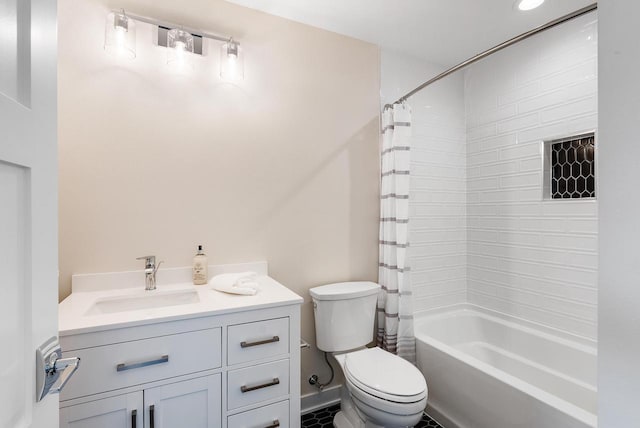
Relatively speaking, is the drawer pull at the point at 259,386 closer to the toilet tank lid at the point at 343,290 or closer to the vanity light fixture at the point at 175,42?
the toilet tank lid at the point at 343,290

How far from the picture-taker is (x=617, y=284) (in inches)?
22.1

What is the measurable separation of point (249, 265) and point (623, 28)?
1.67m

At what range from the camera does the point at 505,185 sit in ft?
7.21

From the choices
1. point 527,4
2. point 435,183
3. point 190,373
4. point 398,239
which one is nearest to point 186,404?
point 190,373

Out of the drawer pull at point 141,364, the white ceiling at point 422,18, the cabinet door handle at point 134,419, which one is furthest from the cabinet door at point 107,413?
the white ceiling at point 422,18

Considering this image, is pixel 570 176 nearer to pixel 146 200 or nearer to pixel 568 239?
pixel 568 239

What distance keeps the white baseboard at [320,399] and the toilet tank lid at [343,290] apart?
26.2 inches

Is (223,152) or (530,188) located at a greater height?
(223,152)

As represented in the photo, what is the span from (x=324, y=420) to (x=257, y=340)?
948 millimetres

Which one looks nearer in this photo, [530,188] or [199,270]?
[199,270]

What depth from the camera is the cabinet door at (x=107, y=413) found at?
3.40ft

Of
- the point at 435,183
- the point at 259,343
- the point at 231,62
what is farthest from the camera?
the point at 435,183

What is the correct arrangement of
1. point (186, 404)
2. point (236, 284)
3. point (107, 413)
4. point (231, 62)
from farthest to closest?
point (231, 62) < point (236, 284) < point (186, 404) < point (107, 413)

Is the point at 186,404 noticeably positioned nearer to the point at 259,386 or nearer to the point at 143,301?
the point at 259,386
